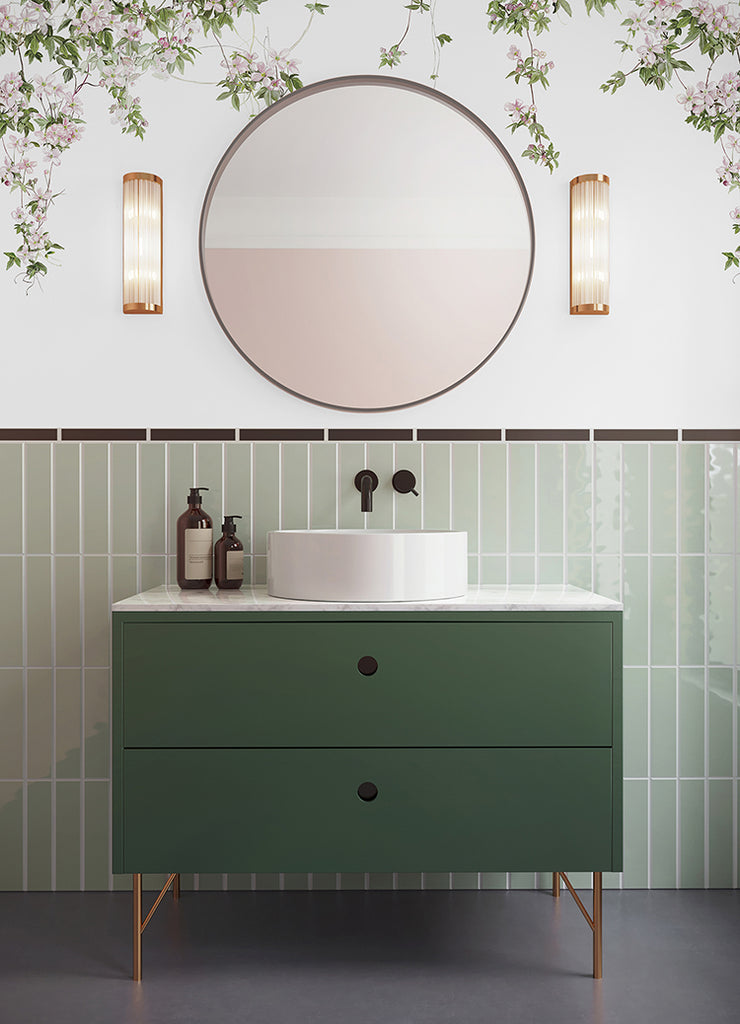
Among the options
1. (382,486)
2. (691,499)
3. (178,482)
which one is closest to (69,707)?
(178,482)

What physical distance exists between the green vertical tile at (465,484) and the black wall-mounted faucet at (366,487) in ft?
0.70

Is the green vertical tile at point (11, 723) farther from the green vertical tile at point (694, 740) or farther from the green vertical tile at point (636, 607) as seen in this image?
the green vertical tile at point (694, 740)

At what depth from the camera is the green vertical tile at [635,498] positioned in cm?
213

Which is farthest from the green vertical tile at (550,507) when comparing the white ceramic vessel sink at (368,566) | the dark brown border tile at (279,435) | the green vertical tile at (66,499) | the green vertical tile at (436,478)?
the green vertical tile at (66,499)

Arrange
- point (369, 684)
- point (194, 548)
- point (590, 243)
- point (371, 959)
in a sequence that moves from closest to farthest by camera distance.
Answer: point (369, 684) < point (371, 959) < point (194, 548) < point (590, 243)

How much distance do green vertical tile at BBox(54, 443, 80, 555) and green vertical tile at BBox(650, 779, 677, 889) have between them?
1.61 meters

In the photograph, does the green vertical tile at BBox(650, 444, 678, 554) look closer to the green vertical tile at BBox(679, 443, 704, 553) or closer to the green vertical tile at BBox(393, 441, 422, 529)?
the green vertical tile at BBox(679, 443, 704, 553)

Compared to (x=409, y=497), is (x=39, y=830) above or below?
below

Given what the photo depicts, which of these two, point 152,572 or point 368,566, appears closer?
point 368,566

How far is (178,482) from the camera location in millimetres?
2121

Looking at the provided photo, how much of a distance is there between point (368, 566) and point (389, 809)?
488 millimetres

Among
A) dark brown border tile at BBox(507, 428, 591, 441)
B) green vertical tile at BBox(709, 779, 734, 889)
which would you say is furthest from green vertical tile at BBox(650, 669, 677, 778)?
dark brown border tile at BBox(507, 428, 591, 441)

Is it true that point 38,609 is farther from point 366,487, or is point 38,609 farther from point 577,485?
point 577,485

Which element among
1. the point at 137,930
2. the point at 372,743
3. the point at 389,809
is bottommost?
the point at 137,930
